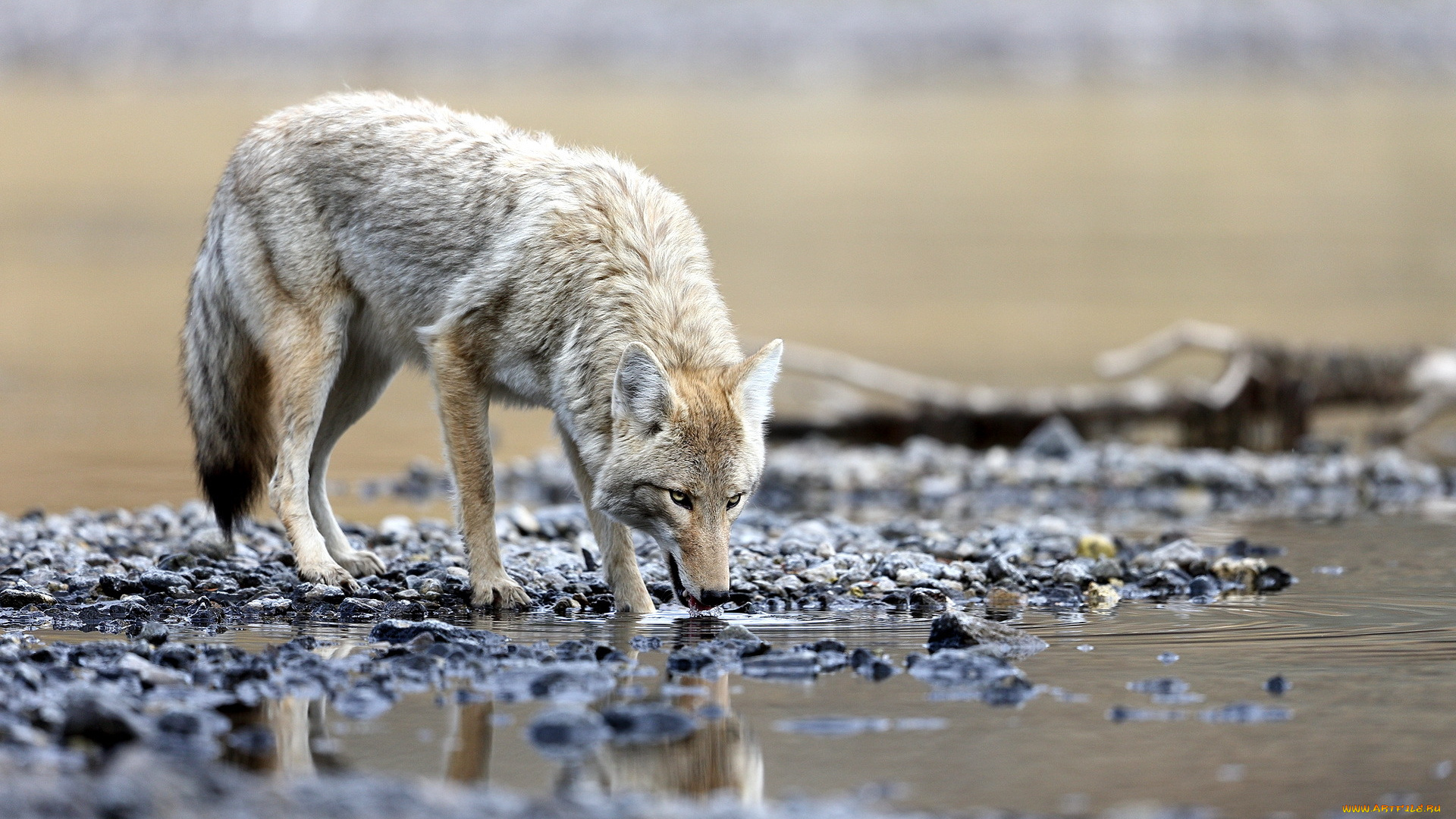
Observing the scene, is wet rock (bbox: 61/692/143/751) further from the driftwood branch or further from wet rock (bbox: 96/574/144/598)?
the driftwood branch

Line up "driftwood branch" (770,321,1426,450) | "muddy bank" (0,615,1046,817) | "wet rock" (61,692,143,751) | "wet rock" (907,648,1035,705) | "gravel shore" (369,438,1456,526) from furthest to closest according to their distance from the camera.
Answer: "driftwood branch" (770,321,1426,450)
"gravel shore" (369,438,1456,526)
"wet rock" (907,648,1035,705)
"wet rock" (61,692,143,751)
"muddy bank" (0,615,1046,817)

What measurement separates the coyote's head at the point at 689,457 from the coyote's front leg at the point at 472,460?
0.86 metres

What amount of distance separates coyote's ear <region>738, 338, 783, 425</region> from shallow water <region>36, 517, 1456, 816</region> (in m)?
0.87

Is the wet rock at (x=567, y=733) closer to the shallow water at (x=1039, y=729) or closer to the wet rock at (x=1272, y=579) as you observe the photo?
the shallow water at (x=1039, y=729)

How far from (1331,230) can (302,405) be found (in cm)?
2660

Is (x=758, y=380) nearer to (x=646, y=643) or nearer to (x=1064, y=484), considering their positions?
(x=646, y=643)

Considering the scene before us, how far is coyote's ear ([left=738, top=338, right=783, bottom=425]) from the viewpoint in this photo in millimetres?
6207

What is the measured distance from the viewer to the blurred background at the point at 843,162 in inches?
689

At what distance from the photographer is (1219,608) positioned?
6.94 m

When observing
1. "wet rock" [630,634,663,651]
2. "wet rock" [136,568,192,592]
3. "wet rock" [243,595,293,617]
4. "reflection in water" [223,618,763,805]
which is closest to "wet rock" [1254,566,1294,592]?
"wet rock" [630,634,663,651]

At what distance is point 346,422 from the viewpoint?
7941 mm

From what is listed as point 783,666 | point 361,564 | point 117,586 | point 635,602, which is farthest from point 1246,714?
point 117,586

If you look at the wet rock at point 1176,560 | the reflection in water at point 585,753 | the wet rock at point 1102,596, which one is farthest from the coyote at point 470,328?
the wet rock at point 1176,560

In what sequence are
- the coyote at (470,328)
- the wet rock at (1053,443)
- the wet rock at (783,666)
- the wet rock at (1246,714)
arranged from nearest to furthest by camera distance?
the wet rock at (1246,714) < the wet rock at (783,666) < the coyote at (470,328) < the wet rock at (1053,443)
